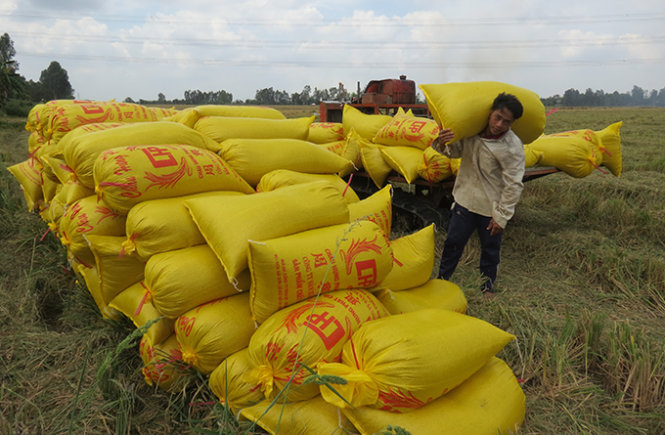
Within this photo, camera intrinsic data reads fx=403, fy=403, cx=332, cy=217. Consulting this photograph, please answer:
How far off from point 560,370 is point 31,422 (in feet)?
7.57

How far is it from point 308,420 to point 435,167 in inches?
106

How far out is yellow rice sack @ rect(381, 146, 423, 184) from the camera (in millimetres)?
3830

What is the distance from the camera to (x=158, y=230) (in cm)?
198

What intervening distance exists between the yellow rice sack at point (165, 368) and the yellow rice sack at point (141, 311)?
52mm

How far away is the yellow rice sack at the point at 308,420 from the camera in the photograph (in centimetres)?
147

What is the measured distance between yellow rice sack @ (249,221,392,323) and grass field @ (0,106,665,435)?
1.68 ft

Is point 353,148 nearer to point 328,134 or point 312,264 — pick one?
point 328,134

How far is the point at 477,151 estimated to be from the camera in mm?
2830

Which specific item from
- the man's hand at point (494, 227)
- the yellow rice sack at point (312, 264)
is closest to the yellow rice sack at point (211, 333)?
the yellow rice sack at point (312, 264)

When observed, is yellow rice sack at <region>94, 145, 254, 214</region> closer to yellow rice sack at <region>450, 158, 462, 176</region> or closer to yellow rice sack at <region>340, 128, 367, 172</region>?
yellow rice sack at <region>450, 158, 462, 176</region>

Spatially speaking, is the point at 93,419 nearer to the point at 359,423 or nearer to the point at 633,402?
the point at 359,423

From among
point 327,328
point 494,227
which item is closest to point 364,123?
point 494,227

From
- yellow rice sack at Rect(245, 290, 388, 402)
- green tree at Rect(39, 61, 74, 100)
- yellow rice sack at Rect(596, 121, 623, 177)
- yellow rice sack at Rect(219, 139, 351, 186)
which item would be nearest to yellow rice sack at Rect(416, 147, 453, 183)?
yellow rice sack at Rect(219, 139, 351, 186)

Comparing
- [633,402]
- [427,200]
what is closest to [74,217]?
[633,402]
